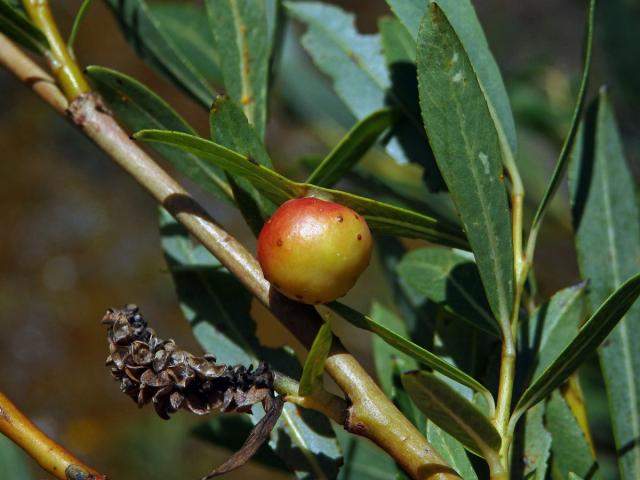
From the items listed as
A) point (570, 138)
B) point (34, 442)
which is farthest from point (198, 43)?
point (34, 442)

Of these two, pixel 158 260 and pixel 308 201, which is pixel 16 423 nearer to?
pixel 308 201

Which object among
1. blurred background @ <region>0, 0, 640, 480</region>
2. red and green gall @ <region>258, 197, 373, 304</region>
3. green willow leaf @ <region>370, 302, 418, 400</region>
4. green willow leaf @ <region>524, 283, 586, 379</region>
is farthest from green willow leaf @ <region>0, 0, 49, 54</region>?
blurred background @ <region>0, 0, 640, 480</region>

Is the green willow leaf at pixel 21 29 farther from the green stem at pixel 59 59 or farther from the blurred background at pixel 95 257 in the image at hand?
the blurred background at pixel 95 257

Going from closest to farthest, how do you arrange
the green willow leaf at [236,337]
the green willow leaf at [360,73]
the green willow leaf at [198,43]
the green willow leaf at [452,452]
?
the green willow leaf at [452,452], the green willow leaf at [236,337], the green willow leaf at [360,73], the green willow leaf at [198,43]

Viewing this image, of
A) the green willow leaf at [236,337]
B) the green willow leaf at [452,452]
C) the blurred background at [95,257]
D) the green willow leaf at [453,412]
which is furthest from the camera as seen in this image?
the blurred background at [95,257]

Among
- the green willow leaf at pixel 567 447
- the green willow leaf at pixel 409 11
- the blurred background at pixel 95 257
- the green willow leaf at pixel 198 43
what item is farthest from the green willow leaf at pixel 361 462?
the blurred background at pixel 95 257

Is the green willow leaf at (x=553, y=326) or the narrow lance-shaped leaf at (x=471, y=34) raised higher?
the narrow lance-shaped leaf at (x=471, y=34)

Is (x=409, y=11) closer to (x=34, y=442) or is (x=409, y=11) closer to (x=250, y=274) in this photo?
(x=250, y=274)
